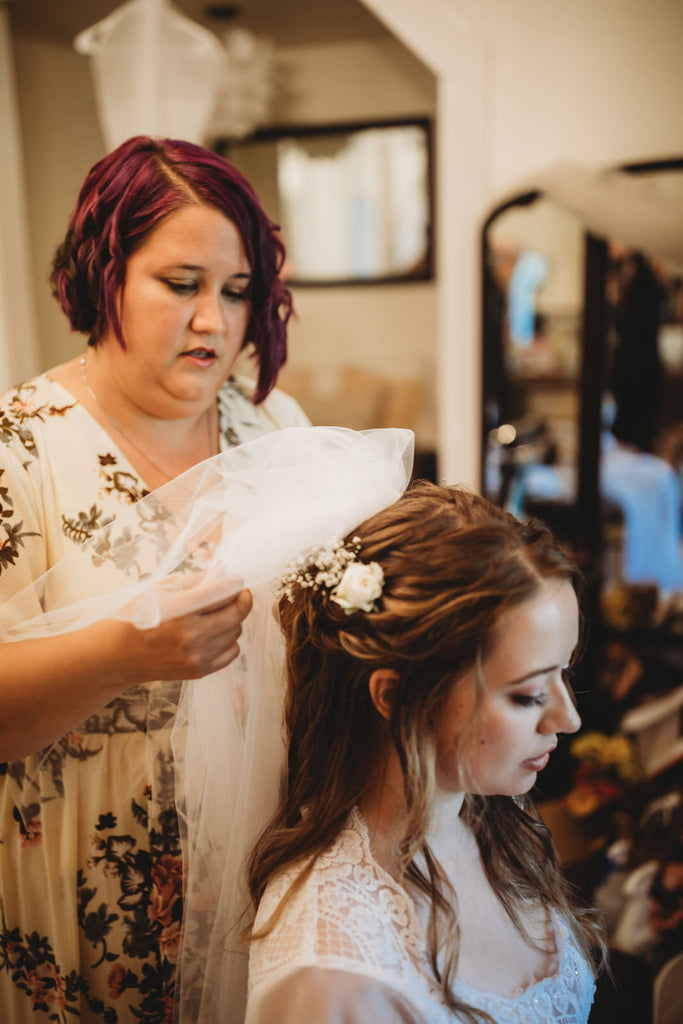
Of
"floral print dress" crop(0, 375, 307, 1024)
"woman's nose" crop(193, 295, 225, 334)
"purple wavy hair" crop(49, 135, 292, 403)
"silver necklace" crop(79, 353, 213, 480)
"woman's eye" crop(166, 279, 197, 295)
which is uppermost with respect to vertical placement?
"purple wavy hair" crop(49, 135, 292, 403)

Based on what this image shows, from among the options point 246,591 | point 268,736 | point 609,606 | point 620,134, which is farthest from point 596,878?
point 620,134

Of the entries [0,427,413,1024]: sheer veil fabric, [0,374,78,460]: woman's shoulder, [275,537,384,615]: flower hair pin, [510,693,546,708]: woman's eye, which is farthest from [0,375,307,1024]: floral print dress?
[510,693,546,708]: woman's eye

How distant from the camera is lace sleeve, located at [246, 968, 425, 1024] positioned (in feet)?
2.53

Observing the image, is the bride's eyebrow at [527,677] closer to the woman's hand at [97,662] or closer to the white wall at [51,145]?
the woman's hand at [97,662]

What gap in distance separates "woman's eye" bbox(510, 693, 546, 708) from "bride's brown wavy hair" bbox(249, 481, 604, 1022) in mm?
67

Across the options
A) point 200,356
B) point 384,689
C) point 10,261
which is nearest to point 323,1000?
point 384,689

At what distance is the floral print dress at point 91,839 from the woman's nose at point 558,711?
512 mm

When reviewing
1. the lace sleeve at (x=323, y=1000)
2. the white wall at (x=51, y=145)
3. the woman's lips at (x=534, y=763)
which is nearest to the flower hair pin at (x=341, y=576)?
the woman's lips at (x=534, y=763)

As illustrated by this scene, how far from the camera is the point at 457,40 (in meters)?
2.23

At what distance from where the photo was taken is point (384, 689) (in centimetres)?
90

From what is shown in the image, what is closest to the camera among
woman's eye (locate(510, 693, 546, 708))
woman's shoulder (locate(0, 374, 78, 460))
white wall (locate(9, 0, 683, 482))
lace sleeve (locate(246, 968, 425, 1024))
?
lace sleeve (locate(246, 968, 425, 1024))

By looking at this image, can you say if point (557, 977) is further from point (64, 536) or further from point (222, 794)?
point (64, 536)

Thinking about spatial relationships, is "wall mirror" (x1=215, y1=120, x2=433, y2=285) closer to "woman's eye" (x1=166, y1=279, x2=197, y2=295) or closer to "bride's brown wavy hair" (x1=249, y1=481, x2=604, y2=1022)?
"woman's eye" (x1=166, y1=279, x2=197, y2=295)

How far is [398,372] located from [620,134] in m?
2.00
